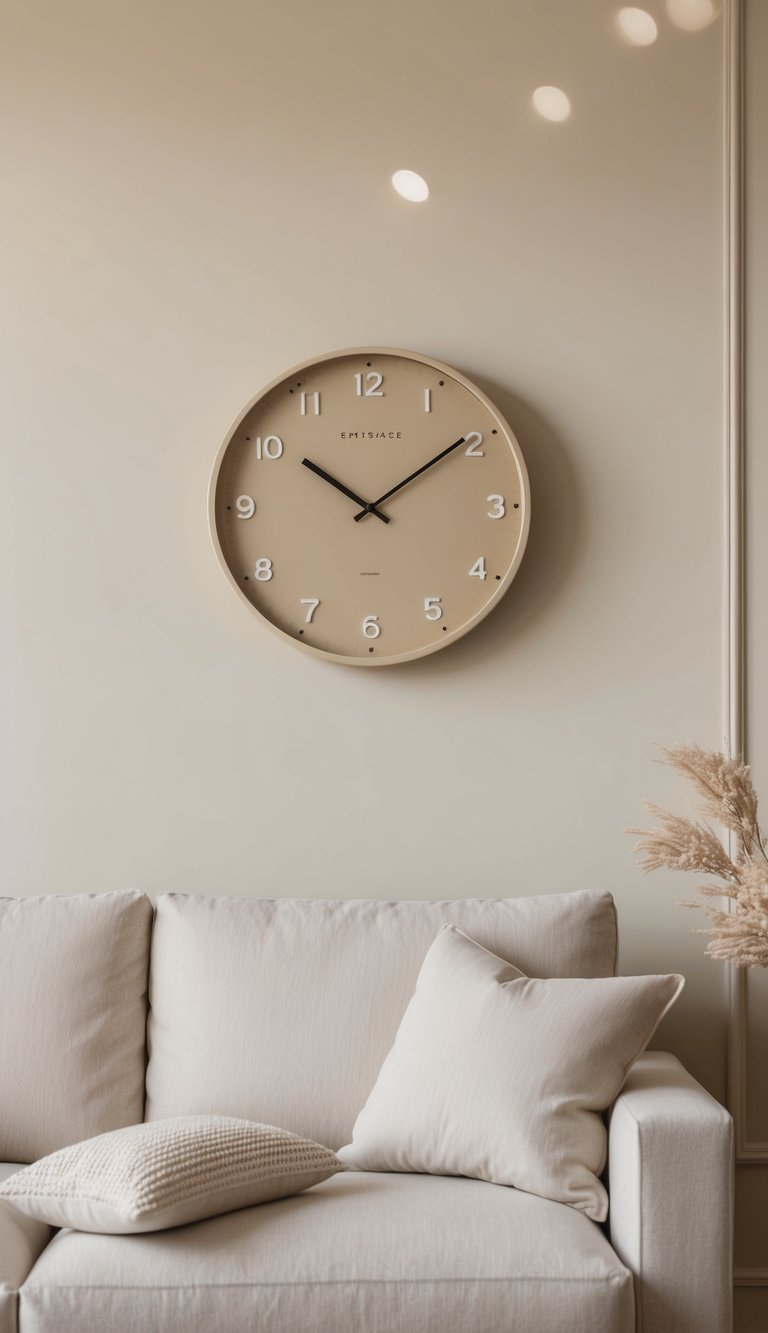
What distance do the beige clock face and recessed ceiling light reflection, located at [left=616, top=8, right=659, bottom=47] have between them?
2.65ft

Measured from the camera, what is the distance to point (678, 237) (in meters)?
2.38

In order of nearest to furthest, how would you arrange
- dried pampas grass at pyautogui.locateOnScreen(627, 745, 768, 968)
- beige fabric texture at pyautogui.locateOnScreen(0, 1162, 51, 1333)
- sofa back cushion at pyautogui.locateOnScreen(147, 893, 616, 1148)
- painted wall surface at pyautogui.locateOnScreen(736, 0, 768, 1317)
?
beige fabric texture at pyautogui.locateOnScreen(0, 1162, 51, 1333)
dried pampas grass at pyautogui.locateOnScreen(627, 745, 768, 968)
sofa back cushion at pyautogui.locateOnScreen(147, 893, 616, 1148)
painted wall surface at pyautogui.locateOnScreen(736, 0, 768, 1317)

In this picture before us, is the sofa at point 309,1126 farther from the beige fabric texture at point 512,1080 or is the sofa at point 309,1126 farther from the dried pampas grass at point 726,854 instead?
the dried pampas grass at point 726,854

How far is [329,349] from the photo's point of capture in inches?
94.3

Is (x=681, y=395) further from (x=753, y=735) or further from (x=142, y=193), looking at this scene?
(x=142, y=193)

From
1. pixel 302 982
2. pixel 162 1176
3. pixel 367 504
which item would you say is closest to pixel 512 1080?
pixel 302 982

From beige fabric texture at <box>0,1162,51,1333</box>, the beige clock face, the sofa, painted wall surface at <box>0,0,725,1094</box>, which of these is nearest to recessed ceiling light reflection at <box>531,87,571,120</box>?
painted wall surface at <box>0,0,725,1094</box>

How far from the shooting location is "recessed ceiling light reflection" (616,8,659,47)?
238 centimetres

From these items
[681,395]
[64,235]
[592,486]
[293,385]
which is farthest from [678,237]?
[64,235]

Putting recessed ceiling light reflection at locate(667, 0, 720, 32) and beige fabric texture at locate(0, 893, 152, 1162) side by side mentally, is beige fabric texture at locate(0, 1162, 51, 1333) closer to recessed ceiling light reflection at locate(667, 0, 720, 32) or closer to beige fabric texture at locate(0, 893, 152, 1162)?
beige fabric texture at locate(0, 893, 152, 1162)

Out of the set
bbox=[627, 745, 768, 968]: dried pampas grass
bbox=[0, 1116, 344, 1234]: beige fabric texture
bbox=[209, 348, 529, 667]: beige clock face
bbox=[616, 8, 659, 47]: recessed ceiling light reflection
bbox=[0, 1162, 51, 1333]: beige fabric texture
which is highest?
bbox=[616, 8, 659, 47]: recessed ceiling light reflection

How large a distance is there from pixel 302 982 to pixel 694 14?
209cm

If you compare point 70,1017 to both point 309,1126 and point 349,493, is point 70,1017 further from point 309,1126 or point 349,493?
point 349,493

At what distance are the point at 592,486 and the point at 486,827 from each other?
2.41 feet
